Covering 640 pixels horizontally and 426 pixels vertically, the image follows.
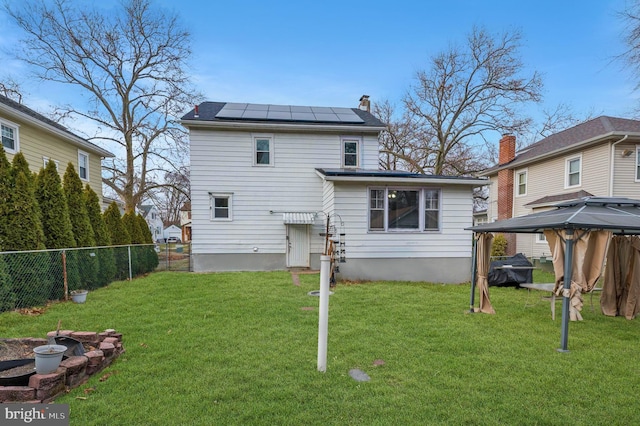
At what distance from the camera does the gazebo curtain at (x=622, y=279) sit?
6.23 metres

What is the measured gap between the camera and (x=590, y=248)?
16.1 feet

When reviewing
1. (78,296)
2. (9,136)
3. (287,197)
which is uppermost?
(9,136)

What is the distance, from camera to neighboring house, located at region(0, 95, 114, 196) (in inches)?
437

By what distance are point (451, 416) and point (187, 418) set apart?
2.24 meters

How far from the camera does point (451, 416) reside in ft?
8.80

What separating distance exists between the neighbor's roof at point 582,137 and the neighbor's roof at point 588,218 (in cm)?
865

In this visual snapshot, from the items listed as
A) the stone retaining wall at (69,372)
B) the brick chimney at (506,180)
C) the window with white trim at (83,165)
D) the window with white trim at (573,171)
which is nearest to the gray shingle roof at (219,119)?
the window with white trim at (83,165)

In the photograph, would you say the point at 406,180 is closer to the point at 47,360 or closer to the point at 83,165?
the point at 47,360

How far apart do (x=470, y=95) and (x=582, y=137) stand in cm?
850

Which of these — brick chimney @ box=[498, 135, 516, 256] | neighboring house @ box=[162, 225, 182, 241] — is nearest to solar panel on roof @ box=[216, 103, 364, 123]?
brick chimney @ box=[498, 135, 516, 256]

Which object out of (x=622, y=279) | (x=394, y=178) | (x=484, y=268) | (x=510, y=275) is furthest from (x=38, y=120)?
(x=622, y=279)

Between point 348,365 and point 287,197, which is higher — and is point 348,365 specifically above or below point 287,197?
below

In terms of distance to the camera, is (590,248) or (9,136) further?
(9,136)

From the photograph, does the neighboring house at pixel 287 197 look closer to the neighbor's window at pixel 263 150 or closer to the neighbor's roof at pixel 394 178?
the neighbor's window at pixel 263 150
